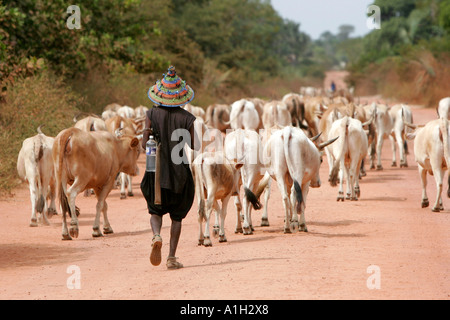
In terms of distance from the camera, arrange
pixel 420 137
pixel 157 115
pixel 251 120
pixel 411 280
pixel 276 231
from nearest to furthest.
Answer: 1. pixel 411 280
2. pixel 157 115
3. pixel 276 231
4. pixel 420 137
5. pixel 251 120

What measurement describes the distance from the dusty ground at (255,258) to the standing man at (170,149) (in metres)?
0.66

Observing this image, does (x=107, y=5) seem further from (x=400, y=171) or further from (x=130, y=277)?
(x=130, y=277)

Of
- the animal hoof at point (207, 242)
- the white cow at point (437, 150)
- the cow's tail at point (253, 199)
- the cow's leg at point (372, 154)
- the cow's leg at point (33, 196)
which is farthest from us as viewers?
the cow's leg at point (372, 154)

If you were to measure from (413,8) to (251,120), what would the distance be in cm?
6141

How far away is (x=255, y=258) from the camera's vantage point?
961cm

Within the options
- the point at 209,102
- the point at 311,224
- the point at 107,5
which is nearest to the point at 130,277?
the point at 311,224

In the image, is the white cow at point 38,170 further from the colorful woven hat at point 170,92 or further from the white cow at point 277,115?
the white cow at point 277,115

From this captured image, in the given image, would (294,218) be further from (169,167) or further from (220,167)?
(169,167)

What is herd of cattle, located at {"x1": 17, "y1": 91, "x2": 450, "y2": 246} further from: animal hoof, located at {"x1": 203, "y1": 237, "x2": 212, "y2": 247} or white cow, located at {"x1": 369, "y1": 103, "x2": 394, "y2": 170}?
white cow, located at {"x1": 369, "y1": 103, "x2": 394, "y2": 170}

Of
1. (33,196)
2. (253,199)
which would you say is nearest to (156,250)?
(253,199)

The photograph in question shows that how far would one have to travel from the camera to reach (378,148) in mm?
21844

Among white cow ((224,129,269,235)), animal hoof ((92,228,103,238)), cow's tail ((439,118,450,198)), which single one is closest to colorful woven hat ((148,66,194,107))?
white cow ((224,129,269,235))

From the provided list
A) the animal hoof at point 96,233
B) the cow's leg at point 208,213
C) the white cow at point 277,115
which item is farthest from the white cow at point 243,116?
the cow's leg at point 208,213

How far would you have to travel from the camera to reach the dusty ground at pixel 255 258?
7859mm
